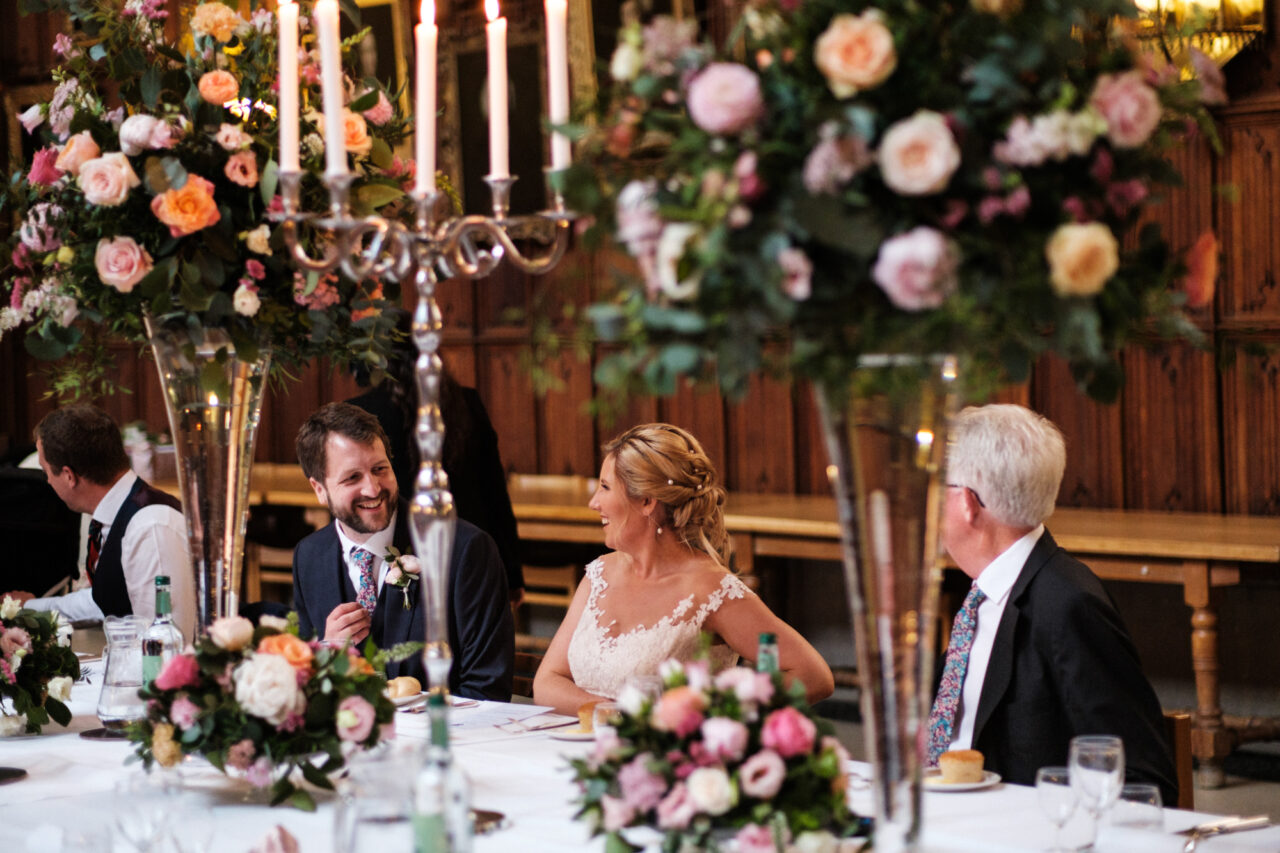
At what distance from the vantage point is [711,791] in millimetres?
1690

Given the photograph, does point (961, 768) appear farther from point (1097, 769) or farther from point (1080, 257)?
point (1080, 257)

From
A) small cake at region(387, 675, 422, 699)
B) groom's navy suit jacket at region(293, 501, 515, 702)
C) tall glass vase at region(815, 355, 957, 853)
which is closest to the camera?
tall glass vase at region(815, 355, 957, 853)

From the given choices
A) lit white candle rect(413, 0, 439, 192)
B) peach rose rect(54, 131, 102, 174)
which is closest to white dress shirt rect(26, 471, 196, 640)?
peach rose rect(54, 131, 102, 174)

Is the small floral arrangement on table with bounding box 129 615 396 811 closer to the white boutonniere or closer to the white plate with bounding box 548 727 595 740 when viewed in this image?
the white plate with bounding box 548 727 595 740

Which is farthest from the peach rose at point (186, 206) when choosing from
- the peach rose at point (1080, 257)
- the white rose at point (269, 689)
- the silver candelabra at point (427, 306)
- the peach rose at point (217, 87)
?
the peach rose at point (1080, 257)

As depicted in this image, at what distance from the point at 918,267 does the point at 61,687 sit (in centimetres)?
210

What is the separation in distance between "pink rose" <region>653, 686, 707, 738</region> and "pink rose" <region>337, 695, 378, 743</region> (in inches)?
24.5

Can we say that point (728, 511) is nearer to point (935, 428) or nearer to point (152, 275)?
point (152, 275)

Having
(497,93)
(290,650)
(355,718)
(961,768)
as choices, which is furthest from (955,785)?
(497,93)

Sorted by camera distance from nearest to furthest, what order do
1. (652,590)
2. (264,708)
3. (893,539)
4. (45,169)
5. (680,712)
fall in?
(893,539), (680,712), (264,708), (45,169), (652,590)

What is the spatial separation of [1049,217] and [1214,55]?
484 centimetres

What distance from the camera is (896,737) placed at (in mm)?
1648

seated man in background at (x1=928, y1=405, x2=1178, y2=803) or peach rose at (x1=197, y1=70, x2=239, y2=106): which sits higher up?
peach rose at (x1=197, y1=70, x2=239, y2=106)

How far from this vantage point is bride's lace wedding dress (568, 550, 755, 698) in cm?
351
